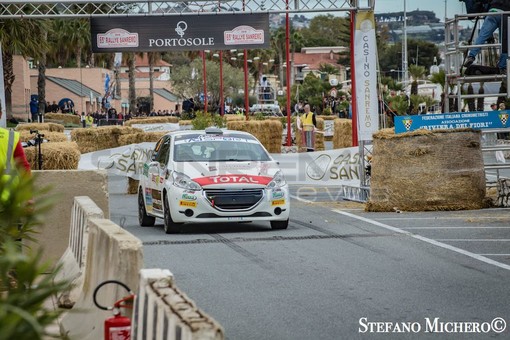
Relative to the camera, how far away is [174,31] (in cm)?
2545

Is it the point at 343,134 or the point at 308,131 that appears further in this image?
the point at 343,134

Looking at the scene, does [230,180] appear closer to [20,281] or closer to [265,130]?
[20,281]

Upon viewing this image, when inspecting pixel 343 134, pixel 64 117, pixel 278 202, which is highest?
pixel 64 117

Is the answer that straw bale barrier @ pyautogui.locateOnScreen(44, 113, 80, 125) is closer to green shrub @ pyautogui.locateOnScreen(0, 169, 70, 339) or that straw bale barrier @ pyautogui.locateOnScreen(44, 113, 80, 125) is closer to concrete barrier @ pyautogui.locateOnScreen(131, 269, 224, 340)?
concrete barrier @ pyautogui.locateOnScreen(131, 269, 224, 340)

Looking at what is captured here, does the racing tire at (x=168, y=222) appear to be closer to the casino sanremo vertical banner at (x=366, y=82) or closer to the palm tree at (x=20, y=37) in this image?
the casino sanremo vertical banner at (x=366, y=82)

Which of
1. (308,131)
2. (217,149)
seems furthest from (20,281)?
(308,131)

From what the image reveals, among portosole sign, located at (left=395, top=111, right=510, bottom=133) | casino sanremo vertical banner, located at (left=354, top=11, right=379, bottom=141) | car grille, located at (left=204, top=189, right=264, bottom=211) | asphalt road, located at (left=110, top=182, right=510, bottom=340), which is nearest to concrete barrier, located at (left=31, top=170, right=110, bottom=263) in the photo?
asphalt road, located at (left=110, top=182, right=510, bottom=340)

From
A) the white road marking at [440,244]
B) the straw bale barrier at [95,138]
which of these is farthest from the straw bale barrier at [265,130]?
the white road marking at [440,244]

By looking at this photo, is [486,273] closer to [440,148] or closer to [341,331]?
[341,331]

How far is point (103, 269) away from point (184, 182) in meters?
8.48

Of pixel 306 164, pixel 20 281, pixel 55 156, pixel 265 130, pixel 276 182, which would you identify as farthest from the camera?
pixel 265 130

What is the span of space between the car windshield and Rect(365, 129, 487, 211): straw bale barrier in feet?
9.35

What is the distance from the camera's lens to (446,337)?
8.22 metres

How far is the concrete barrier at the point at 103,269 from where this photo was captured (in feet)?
22.2
